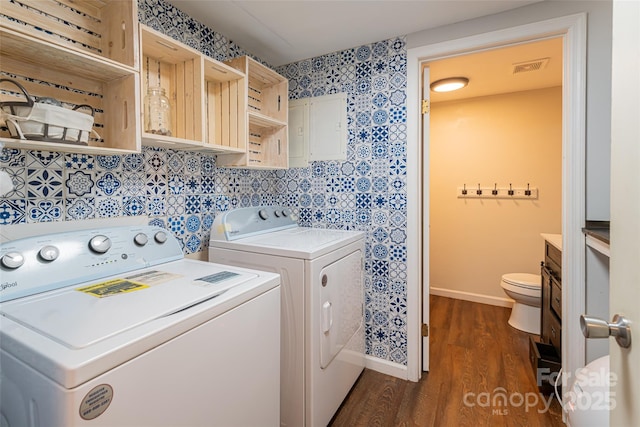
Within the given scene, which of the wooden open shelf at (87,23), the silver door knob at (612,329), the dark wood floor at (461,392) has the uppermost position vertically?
the wooden open shelf at (87,23)

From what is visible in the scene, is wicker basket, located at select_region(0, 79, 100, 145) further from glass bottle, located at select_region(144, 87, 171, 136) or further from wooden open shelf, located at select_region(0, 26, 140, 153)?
glass bottle, located at select_region(144, 87, 171, 136)

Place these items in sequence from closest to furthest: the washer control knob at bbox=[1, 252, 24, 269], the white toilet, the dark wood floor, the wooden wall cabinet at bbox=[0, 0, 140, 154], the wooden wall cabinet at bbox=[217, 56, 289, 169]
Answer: the washer control knob at bbox=[1, 252, 24, 269]
the wooden wall cabinet at bbox=[0, 0, 140, 154]
the dark wood floor
the wooden wall cabinet at bbox=[217, 56, 289, 169]
the white toilet

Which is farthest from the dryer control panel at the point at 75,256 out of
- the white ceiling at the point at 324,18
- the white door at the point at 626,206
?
the white door at the point at 626,206

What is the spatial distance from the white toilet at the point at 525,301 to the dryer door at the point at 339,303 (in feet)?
5.05

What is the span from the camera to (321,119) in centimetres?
226

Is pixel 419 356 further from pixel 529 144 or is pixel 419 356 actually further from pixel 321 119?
pixel 529 144

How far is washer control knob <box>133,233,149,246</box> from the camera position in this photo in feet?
4.28

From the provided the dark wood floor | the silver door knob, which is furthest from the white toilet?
the silver door knob

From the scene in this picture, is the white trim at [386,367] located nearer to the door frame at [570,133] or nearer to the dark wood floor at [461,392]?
the dark wood floor at [461,392]

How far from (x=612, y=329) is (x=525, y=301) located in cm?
240

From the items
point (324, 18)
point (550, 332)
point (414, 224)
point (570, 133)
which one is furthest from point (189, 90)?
point (550, 332)

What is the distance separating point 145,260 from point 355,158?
143cm

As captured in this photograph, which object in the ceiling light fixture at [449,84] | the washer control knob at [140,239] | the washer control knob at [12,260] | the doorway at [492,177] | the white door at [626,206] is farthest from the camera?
the doorway at [492,177]

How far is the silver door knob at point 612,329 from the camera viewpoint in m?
0.56
